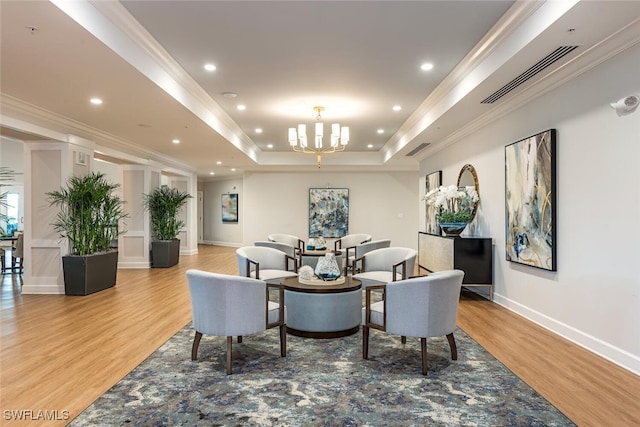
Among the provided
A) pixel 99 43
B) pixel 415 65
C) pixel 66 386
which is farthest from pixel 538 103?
pixel 66 386

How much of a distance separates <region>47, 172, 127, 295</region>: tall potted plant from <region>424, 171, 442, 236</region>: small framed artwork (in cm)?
615

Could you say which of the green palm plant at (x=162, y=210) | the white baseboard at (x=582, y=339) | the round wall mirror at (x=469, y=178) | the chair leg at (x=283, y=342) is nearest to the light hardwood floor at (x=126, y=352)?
the white baseboard at (x=582, y=339)

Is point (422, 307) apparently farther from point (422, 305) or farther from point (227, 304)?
point (227, 304)

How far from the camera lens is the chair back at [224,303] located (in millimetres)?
3271

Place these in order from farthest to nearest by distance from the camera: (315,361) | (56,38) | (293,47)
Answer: (293,47), (315,361), (56,38)

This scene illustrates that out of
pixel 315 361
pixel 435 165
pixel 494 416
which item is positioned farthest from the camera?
pixel 435 165

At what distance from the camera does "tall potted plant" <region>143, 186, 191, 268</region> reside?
31.6 ft

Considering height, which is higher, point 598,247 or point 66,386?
point 598,247

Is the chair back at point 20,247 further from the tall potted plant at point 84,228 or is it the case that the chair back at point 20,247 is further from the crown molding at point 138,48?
the crown molding at point 138,48

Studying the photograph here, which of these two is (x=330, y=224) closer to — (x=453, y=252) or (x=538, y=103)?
(x=453, y=252)

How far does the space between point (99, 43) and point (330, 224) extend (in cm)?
1017

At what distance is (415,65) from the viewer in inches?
188

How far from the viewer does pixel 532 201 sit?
4.78 meters

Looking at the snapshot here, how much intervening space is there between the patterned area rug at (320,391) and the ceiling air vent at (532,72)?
9.39 feet
